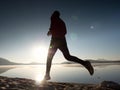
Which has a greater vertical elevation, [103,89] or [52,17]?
[52,17]

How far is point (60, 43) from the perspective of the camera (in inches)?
338

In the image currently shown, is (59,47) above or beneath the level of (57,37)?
beneath

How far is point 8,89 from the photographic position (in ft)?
24.9

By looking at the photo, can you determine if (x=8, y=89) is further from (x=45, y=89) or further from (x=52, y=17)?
(x=52, y=17)

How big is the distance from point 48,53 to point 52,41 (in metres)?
0.58

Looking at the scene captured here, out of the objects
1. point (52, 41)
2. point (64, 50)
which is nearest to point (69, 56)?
point (64, 50)

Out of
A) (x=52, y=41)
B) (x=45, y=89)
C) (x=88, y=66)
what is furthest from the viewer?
(x=88, y=66)

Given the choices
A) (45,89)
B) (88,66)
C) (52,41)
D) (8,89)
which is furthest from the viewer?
(88,66)

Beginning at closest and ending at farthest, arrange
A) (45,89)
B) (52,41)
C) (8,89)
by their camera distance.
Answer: (8,89) < (45,89) < (52,41)

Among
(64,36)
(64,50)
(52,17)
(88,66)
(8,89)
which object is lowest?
(8,89)

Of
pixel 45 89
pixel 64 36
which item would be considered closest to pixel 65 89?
pixel 45 89

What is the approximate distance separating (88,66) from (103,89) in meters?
1.29

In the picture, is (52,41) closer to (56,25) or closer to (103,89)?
(56,25)

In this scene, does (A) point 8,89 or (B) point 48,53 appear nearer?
(A) point 8,89
